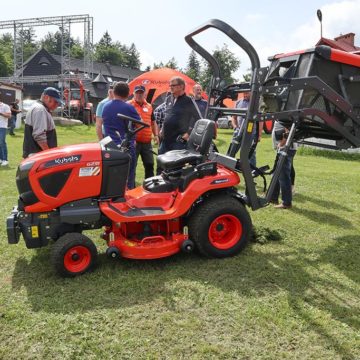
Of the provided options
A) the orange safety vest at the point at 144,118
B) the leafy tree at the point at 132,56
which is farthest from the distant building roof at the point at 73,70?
the leafy tree at the point at 132,56

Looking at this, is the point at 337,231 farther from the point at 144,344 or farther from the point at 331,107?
the point at 144,344

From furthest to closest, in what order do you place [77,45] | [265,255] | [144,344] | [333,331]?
[77,45], [265,255], [333,331], [144,344]

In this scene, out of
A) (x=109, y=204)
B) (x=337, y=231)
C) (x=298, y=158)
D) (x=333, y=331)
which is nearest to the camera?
(x=333, y=331)

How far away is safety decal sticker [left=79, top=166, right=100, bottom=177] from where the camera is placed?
364cm

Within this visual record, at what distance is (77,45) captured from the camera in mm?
81438

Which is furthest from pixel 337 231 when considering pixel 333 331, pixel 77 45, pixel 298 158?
pixel 77 45

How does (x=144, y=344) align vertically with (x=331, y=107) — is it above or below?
below

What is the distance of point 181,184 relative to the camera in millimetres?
4016

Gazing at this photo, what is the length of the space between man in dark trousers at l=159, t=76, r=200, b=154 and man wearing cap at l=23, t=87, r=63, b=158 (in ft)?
4.53

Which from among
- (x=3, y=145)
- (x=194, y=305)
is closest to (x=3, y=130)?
(x=3, y=145)

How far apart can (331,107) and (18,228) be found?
3334mm

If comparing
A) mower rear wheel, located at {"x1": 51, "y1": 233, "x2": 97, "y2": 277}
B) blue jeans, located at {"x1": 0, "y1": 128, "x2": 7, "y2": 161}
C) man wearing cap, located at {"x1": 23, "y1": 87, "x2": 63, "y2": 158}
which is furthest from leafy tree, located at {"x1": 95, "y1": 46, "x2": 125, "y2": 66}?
mower rear wheel, located at {"x1": 51, "y1": 233, "x2": 97, "y2": 277}

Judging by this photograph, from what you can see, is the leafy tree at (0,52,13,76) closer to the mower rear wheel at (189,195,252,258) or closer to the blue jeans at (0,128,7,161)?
the blue jeans at (0,128,7,161)

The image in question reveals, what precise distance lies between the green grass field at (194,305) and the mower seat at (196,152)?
3.03 ft
